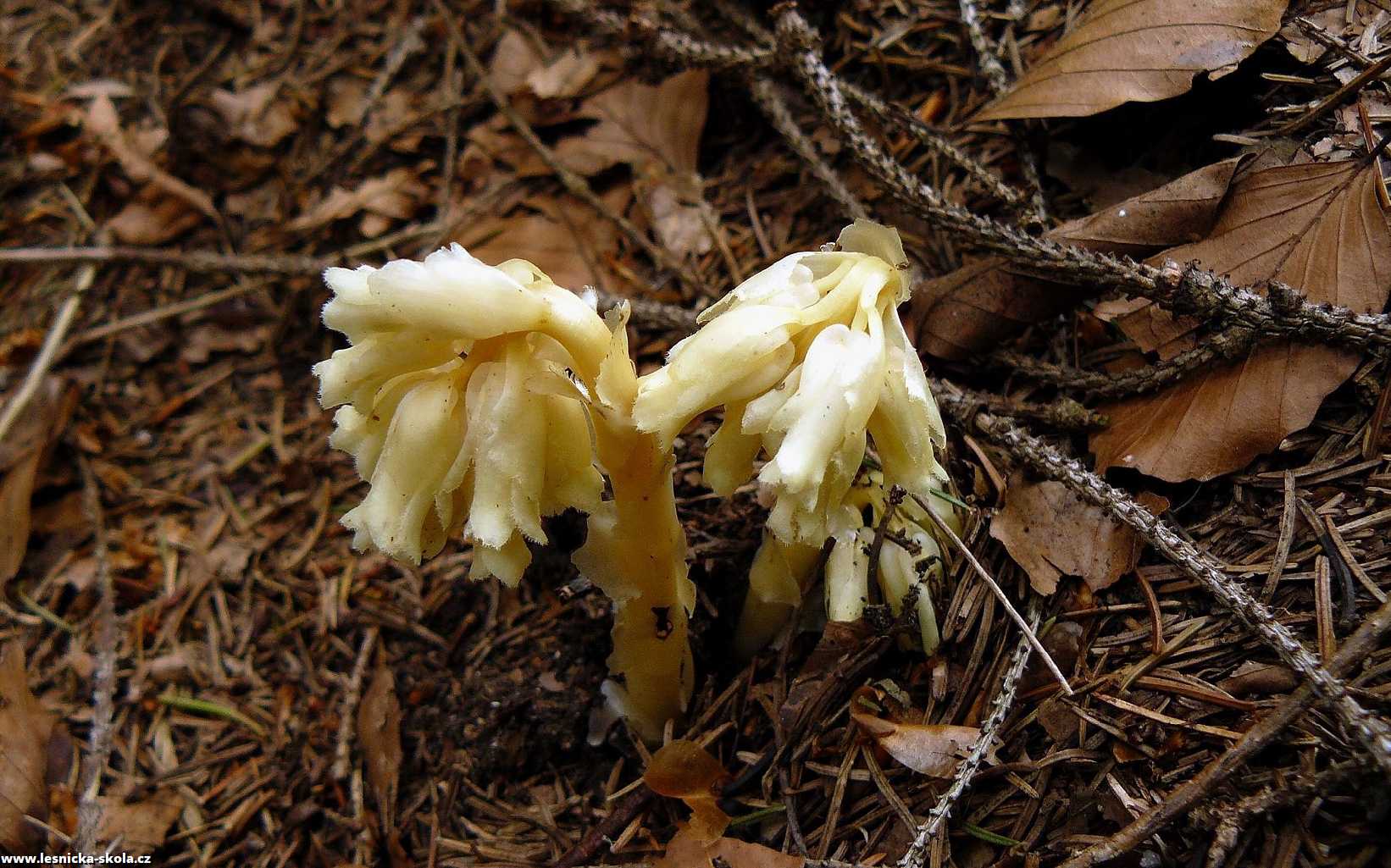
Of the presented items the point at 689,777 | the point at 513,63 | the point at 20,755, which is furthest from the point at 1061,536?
the point at 20,755

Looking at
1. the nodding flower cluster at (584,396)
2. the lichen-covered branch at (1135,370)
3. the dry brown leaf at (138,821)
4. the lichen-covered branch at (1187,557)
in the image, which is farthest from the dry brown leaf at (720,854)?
the dry brown leaf at (138,821)

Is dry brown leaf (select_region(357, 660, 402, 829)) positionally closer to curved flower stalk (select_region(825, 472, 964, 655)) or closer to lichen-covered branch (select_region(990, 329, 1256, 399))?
curved flower stalk (select_region(825, 472, 964, 655))

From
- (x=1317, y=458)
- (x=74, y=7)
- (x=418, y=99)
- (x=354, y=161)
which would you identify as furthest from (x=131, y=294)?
(x=1317, y=458)

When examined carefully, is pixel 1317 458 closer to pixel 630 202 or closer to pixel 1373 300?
pixel 1373 300

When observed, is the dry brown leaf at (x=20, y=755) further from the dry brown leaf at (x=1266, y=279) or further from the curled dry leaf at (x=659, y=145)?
the dry brown leaf at (x=1266, y=279)

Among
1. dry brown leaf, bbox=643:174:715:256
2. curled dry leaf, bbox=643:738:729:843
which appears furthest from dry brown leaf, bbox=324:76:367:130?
curled dry leaf, bbox=643:738:729:843

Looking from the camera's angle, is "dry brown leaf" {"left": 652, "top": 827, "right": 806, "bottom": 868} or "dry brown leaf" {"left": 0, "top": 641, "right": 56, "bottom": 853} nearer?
"dry brown leaf" {"left": 652, "top": 827, "right": 806, "bottom": 868}

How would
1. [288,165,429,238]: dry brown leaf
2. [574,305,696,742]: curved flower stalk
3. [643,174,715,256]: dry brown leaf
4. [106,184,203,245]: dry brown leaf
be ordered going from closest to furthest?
[574,305,696,742]: curved flower stalk → [643,174,715,256]: dry brown leaf → [288,165,429,238]: dry brown leaf → [106,184,203,245]: dry brown leaf
